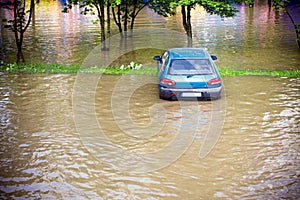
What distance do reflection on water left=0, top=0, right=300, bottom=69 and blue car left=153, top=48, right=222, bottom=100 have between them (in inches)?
283

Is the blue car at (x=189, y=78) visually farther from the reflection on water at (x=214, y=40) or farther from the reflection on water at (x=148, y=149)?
the reflection on water at (x=214, y=40)

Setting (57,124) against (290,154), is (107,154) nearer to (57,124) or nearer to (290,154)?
(57,124)

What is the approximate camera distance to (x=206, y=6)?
18516mm

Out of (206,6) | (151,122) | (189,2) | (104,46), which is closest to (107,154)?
(151,122)

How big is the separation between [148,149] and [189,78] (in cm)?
361

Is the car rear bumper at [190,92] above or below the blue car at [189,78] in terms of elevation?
below

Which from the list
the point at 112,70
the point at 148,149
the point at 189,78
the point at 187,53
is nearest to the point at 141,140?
A: the point at 148,149

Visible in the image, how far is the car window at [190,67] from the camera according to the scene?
11.6 meters

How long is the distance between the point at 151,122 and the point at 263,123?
2.91 metres

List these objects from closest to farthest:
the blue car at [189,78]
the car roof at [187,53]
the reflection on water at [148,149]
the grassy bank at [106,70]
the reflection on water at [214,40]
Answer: the reflection on water at [148,149] → the blue car at [189,78] → the car roof at [187,53] → the grassy bank at [106,70] → the reflection on water at [214,40]

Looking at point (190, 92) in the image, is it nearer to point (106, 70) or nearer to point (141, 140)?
point (141, 140)

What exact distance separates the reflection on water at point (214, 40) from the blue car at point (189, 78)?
719cm

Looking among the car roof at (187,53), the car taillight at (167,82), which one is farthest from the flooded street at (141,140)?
the car roof at (187,53)

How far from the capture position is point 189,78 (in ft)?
37.4
